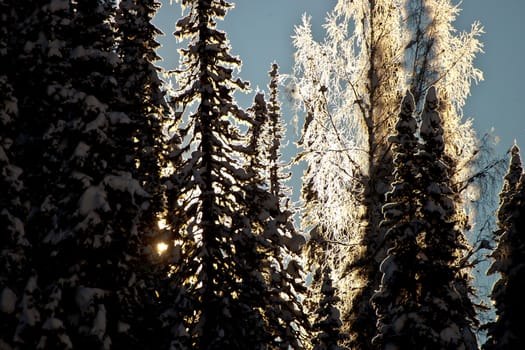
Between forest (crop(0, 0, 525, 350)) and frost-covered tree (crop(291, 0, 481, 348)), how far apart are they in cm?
6

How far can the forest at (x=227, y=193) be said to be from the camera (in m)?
15.3

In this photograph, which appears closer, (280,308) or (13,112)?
(13,112)

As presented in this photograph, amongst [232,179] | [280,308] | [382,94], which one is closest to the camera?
[382,94]

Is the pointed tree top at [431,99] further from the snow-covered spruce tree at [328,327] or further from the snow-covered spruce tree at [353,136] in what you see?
the snow-covered spruce tree at [328,327]

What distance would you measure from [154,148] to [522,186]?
44.8ft

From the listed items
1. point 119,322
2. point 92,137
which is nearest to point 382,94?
point 92,137

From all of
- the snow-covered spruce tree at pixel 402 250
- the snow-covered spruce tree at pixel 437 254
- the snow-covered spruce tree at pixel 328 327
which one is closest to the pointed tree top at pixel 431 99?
the snow-covered spruce tree at pixel 437 254

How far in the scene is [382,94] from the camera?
17.5 meters

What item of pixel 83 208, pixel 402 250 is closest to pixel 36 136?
pixel 83 208

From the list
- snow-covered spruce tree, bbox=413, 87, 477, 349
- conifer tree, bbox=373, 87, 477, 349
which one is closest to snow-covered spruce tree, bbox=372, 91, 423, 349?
conifer tree, bbox=373, 87, 477, 349

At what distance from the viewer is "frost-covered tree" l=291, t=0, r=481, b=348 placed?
675 inches

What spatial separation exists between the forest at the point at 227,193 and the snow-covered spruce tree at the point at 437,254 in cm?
6

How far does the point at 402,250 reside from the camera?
15844mm

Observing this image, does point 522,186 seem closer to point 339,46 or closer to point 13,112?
point 339,46
